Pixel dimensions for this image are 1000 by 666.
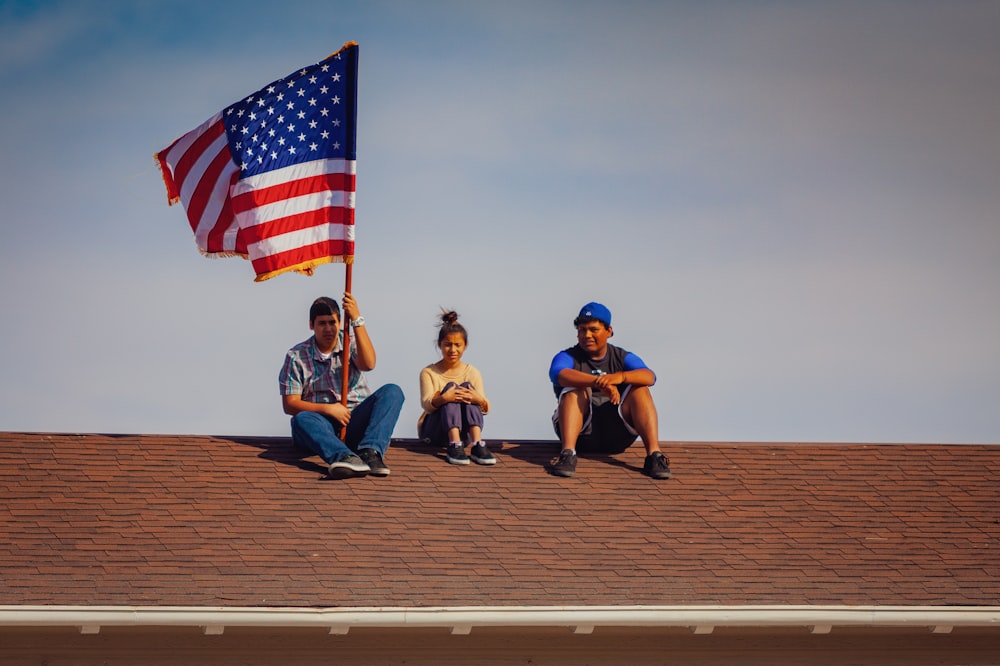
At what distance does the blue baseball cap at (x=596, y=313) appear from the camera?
1209 centimetres

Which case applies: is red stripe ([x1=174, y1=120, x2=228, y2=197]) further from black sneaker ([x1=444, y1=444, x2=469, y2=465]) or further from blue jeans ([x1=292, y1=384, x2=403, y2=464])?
black sneaker ([x1=444, y1=444, x2=469, y2=465])

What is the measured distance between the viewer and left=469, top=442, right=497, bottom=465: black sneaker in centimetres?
1192

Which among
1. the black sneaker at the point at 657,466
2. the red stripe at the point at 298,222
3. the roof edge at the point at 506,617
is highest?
the red stripe at the point at 298,222

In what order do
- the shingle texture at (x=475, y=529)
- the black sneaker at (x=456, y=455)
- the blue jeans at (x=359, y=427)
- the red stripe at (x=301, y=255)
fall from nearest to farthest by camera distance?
the shingle texture at (x=475, y=529) < the blue jeans at (x=359, y=427) < the red stripe at (x=301, y=255) < the black sneaker at (x=456, y=455)

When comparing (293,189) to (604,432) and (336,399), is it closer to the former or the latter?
(336,399)

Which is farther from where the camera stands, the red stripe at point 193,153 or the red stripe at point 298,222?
the red stripe at point 193,153

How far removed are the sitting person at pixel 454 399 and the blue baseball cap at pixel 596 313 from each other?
1.06 meters

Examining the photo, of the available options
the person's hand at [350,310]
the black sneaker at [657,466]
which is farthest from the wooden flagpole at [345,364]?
the black sneaker at [657,466]

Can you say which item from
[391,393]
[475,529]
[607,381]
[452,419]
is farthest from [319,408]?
[607,381]

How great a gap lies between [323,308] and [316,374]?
22.5 inches

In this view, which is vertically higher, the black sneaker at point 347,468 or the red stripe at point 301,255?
the red stripe at point 301,255

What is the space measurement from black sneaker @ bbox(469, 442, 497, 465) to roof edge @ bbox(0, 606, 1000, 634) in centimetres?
252

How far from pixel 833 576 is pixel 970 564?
1252mm

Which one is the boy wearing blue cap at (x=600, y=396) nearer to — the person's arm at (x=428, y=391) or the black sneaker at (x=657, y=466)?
the black sneaker at (x=657, y=466)
